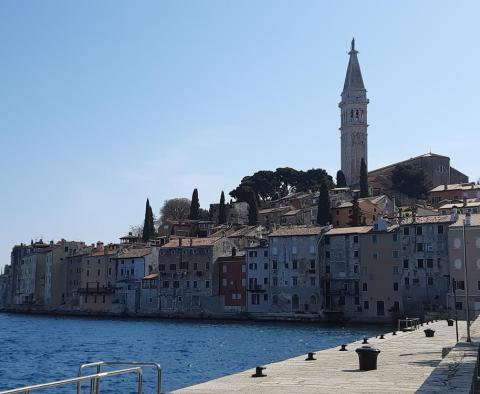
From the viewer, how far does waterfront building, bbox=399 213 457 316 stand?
6184 cm

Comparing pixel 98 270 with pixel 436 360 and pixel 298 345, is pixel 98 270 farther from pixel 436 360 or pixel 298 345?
pixel 436 360

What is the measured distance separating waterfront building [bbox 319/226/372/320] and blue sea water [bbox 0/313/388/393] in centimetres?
366

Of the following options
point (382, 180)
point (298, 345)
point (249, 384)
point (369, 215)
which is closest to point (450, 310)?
point (298, 345)

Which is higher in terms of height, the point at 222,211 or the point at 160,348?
the point at 222,211

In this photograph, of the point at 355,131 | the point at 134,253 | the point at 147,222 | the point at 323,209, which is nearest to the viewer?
the point at 323,209

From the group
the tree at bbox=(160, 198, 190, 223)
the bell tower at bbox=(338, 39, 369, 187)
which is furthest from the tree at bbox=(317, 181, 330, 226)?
the tree at bbox=(160, 198, 190, 223)

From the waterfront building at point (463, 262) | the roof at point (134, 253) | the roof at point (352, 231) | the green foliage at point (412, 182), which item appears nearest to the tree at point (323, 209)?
the roof at point (352, 231)

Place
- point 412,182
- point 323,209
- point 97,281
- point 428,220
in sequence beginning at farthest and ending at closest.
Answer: point 412,182
point 97,281
point 323,209
point 428,220

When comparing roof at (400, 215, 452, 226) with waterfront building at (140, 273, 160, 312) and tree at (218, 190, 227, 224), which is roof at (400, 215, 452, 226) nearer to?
waterfront building at (140, 273, 160, 312)

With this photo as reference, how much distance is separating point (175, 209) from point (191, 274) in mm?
44592

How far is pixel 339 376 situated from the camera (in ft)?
50.5

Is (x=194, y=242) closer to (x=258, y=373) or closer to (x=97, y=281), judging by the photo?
(x=97, y=281)

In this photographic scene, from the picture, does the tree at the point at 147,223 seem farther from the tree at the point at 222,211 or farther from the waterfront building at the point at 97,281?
the tree at the point at 222,211

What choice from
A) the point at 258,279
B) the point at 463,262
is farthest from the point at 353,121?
the point at 463,262
